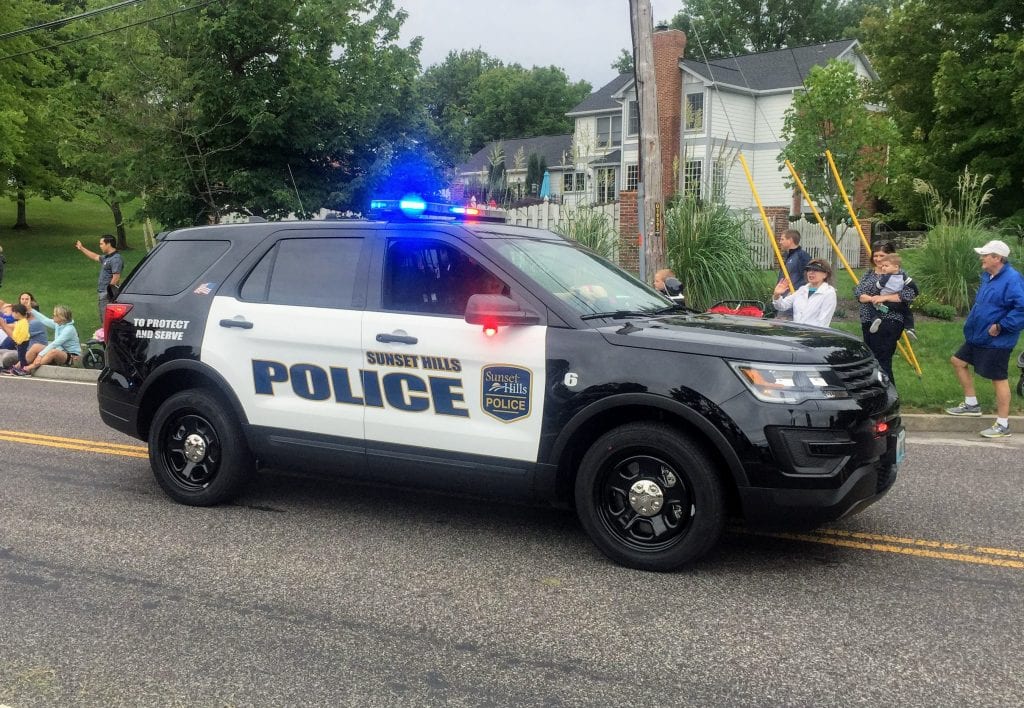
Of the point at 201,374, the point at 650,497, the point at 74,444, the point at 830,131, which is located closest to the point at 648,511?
the point at 650,497

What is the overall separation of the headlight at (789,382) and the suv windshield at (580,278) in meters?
1.00

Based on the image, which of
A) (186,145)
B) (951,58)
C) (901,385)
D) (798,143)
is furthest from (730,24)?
(901,385)

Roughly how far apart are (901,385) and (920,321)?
386cm

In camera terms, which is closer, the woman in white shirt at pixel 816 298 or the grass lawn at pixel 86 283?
the woman in white shirt at pixel 816 298

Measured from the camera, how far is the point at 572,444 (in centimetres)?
491

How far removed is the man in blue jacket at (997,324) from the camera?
8.49m

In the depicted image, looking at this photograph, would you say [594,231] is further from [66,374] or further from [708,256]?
[66,374]

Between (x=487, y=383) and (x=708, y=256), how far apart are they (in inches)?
354

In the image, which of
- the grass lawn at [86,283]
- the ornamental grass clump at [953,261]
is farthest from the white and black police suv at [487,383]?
the ornamental grass clump at [953,261]

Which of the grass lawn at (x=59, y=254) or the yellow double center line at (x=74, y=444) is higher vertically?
the grass lawn at (x=59, y=254)

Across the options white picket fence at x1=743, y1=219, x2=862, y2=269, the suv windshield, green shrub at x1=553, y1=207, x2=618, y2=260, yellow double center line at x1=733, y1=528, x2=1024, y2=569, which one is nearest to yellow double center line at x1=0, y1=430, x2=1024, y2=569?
yellow double center line at x1=733, y1=528, x2=1024, y2=569

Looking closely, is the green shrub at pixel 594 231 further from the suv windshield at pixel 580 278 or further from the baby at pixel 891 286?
the suv windshield at pixel 580 278

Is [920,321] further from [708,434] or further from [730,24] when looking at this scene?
[730,24]

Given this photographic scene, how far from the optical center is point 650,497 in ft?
15.4
